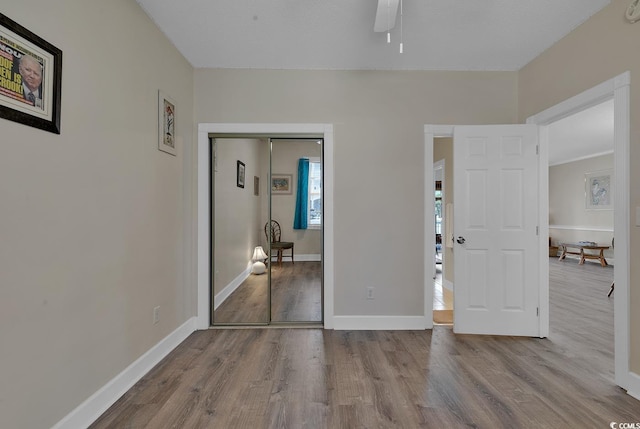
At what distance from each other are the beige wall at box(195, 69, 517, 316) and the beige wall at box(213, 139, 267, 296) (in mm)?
335

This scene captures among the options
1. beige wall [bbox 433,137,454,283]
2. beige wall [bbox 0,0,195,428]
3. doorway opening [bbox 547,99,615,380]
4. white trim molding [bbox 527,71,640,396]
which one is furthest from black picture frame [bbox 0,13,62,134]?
beige wall [bbox 433,137,454,283]

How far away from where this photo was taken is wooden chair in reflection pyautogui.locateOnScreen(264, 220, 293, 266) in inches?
124

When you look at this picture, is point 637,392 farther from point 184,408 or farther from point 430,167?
point 184,408

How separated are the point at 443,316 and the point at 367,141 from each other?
2.18m

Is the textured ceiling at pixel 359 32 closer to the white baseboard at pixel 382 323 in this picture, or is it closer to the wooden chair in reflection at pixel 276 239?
the wooden chair in reflection at pixel 276 239

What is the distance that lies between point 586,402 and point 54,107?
344 centimetres

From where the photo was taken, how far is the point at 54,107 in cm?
144

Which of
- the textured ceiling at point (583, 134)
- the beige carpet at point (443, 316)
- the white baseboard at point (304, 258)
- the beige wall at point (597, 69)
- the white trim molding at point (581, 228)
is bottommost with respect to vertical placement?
the beige carpet at point (443, 316)

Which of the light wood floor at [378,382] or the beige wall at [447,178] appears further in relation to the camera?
the beige wall at [447,178]

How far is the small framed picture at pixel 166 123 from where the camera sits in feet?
7.89

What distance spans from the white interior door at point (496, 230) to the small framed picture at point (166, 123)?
2666 mm

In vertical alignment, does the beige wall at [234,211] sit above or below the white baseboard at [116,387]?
above

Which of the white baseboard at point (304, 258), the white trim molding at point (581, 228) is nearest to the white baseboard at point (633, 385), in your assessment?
the white baseboard at point (304, 258)

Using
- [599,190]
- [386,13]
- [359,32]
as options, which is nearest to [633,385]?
[386,13]
